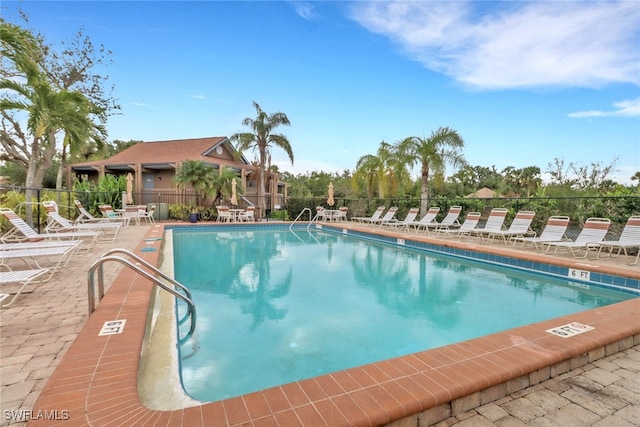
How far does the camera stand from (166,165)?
19.8 metres

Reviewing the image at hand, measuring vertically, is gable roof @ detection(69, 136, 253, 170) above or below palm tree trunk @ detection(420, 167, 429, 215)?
above

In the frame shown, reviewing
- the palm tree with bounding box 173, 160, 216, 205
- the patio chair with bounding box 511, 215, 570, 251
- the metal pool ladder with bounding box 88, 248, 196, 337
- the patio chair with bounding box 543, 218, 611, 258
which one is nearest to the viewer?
the metal pool ladder with bounding box 88, 248, 196, 337

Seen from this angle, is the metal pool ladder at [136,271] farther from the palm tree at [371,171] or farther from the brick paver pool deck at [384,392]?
the palm tree at [371,171]

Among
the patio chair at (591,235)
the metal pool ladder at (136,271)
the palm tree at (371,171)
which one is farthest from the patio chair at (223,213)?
the patio chair at (591,235)

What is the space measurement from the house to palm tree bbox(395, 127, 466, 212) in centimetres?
821

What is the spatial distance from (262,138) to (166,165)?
6091 mm

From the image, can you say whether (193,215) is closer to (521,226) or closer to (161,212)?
(161,212)

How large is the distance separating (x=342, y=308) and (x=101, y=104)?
2232cm

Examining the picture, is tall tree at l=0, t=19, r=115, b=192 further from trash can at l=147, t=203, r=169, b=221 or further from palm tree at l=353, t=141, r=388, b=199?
palm tree at l=353, t=141, r=388, b=199

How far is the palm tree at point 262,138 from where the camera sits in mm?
18641

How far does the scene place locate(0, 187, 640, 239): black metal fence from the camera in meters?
8.27

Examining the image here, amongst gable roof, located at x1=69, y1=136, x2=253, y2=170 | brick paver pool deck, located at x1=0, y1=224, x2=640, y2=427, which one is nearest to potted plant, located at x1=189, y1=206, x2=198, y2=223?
gable roof, located at x1=69, y1=136, x2=253, y2=170

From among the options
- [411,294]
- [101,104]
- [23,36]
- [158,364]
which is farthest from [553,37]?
[101,104]

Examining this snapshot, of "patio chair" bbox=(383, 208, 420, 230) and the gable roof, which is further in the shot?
the gable roof
